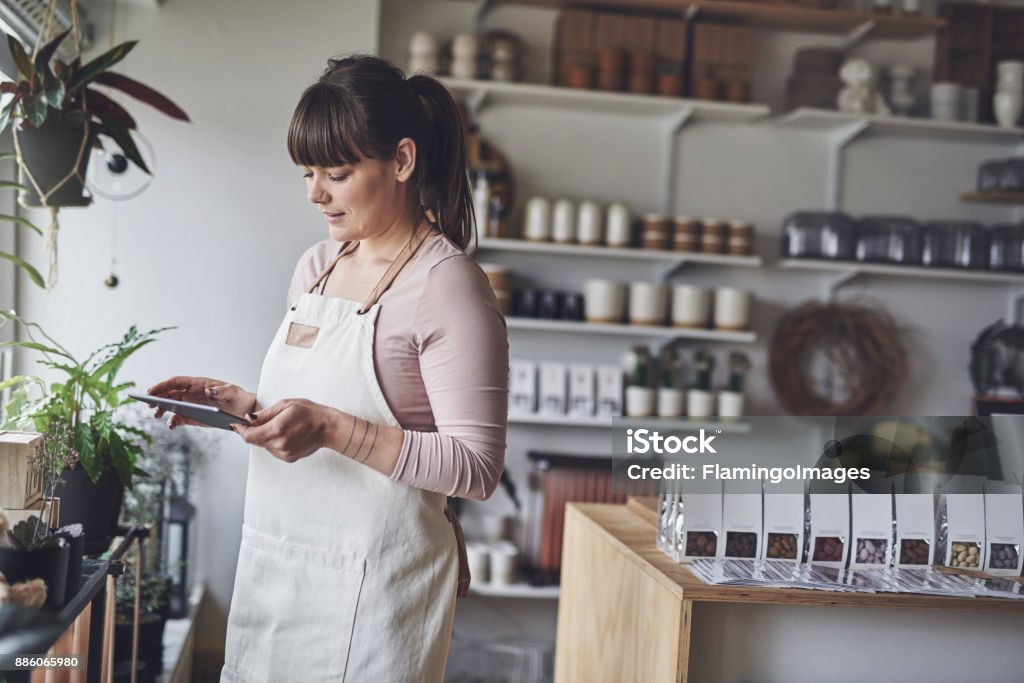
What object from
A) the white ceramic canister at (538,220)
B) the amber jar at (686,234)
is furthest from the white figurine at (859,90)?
the white ceramic canister at (538,220)

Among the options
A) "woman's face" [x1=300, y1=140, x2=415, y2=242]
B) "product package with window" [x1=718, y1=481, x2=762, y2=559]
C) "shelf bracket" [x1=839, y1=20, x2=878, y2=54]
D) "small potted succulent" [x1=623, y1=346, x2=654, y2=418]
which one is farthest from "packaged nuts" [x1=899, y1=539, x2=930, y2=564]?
"shelf bracket" [x1=839, y1=20, x2=878, y2=54]

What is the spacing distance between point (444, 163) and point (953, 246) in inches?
107

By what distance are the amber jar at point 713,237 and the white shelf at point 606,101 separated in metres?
0.41

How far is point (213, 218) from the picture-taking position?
3303 millimetres

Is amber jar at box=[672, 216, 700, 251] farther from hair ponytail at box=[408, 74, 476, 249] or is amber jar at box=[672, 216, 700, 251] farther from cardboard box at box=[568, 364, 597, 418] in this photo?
hair ponytail at box=[408, 74, 476, 249]

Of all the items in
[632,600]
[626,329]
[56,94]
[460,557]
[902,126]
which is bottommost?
[632,600]

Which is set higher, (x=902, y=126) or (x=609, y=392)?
(x=902, y=126)

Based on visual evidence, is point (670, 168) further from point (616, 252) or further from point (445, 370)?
point (445, 370)

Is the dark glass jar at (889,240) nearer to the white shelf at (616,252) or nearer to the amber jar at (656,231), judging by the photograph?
the white shelf at (616,252)

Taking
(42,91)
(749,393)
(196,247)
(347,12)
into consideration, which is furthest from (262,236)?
(749,393)

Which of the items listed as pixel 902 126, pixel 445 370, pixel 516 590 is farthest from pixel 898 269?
pixel 445 370

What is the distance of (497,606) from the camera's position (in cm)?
374

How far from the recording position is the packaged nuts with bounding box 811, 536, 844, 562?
5.64ft

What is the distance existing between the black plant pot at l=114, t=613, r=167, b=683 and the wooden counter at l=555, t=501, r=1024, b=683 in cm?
104
